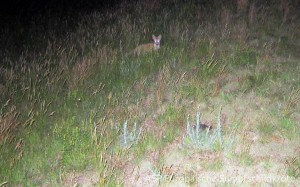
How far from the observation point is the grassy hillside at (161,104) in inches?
137

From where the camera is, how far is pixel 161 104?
4.56m

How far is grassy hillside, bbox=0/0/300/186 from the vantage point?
3475 mm

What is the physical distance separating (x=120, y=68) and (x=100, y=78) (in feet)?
1.34

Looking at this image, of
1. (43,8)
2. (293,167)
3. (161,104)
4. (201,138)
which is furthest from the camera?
(43,8)

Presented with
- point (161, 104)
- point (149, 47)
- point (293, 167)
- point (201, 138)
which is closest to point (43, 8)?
point (149, 47)

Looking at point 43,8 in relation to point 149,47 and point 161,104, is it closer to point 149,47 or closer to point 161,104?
point 149,47

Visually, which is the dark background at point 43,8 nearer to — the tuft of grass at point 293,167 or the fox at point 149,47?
the fox at point 149,47

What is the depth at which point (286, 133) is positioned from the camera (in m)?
4.00

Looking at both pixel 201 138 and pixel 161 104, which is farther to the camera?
pixel 161 104

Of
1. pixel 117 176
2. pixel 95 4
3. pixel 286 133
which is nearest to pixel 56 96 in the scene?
pixel 117 176

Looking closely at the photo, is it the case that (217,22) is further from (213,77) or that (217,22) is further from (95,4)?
(95,4)

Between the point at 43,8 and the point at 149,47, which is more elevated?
the point at 149,47

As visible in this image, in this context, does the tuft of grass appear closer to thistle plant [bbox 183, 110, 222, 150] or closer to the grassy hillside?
the grassy hillside

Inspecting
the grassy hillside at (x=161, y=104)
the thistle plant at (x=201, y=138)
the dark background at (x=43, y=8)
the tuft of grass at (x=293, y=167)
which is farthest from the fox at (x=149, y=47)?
the dark background at (x=43, y=8)
